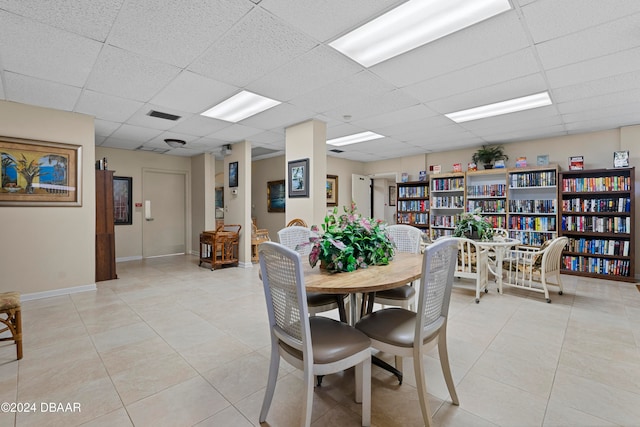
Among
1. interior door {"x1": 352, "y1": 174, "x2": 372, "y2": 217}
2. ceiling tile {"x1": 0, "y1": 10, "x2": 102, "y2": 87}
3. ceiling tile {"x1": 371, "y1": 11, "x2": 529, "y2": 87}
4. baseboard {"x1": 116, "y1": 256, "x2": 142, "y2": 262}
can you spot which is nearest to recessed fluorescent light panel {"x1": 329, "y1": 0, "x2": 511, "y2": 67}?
ceiling tile {"x1": 371, "y1": 11, "x2": 529, "y2": 87}

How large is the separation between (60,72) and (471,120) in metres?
5.15

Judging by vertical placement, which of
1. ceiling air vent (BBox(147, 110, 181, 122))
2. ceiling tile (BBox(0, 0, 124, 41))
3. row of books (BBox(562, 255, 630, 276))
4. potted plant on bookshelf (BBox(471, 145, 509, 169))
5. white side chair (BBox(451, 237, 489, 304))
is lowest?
row of books (BBox(562, 255, 630, 276))

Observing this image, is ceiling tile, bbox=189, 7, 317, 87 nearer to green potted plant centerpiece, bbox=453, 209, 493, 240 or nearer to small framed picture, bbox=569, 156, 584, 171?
green potted plant centerpiece, bbox=453, 209, 493, 240

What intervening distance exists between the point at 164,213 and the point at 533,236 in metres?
8.09

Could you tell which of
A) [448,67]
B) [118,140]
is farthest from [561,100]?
[118,140]

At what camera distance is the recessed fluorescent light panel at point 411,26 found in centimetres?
196

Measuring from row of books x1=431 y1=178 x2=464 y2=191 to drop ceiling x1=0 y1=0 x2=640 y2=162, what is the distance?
179 centimetres

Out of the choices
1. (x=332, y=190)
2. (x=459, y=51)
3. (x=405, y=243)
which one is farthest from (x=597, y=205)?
(x=332, y=190)

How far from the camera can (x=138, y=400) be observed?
5.90 feet

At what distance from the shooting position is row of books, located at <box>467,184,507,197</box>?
5.75 metres

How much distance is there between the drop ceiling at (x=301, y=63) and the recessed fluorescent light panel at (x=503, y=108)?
158 mm

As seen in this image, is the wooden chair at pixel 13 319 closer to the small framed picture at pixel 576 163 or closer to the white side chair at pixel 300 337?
the white side chair at pixel 300 337

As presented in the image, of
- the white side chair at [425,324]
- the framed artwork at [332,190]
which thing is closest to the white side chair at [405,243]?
the white side chair at [425,324]

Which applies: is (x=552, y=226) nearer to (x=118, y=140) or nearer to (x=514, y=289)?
(x=514, y=289)
